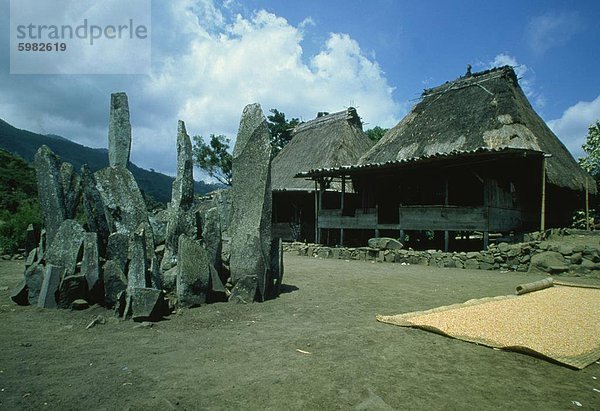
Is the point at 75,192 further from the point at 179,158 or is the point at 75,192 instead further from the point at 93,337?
the point at 93,337

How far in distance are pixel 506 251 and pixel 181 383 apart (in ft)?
32.3

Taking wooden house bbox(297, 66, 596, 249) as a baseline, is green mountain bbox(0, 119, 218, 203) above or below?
above

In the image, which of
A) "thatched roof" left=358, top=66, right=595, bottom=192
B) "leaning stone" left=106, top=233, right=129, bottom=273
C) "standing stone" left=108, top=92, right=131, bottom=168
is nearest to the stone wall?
"thatched roof" left=358, top=66, right=595, bottom=192

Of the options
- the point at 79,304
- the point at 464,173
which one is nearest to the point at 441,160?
the point at 464,173

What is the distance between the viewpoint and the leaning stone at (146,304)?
4453mm

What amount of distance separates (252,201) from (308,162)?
1438cm

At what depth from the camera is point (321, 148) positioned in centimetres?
2078

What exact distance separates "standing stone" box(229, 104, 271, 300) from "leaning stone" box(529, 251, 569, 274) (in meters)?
7.50

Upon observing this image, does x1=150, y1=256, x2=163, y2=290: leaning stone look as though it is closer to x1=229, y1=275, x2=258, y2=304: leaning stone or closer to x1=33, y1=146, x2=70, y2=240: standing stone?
x1=229, y1=275, x2=258, y2=304: leaning stone

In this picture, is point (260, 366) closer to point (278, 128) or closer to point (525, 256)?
point (525, 256)

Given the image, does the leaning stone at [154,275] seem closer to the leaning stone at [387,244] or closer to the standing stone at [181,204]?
the standing stone at [181,204]

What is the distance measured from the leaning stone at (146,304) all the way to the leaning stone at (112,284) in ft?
1.12

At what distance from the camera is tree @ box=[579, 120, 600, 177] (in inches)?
838

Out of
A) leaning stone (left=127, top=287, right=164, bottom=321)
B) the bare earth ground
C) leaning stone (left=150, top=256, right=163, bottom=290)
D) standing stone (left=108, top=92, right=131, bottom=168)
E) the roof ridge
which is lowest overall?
the bare earth ground
